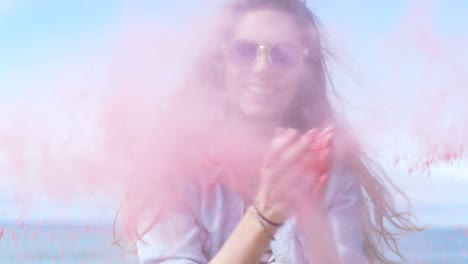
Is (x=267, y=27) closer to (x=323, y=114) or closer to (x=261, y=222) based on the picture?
(x=323, y=114)

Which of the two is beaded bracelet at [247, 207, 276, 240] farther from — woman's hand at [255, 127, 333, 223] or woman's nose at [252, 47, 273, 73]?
woman's nose at [252, 47, 273, 73]

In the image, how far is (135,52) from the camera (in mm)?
1943

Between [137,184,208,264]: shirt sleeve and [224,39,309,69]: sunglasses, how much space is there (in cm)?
48

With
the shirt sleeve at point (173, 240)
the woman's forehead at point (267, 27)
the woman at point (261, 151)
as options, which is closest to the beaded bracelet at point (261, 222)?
the woman at point (261, 151)

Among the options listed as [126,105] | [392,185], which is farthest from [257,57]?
[392,185]

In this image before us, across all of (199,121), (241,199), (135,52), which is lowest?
(241,199)

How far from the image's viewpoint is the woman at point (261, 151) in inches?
68.6

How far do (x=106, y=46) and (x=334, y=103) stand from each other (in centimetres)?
76

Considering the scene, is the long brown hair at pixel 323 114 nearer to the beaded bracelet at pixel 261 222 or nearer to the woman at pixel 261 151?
the woman at pixel 261 151

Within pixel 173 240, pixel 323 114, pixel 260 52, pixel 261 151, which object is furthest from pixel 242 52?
pixel 173 240

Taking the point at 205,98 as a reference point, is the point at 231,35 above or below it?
above

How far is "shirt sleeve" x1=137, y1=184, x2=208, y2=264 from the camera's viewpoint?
1.92 metres

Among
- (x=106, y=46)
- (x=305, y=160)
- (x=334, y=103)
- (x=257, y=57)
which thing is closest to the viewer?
(x=305, y=160)

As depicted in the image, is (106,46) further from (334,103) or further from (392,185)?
(392,185)
